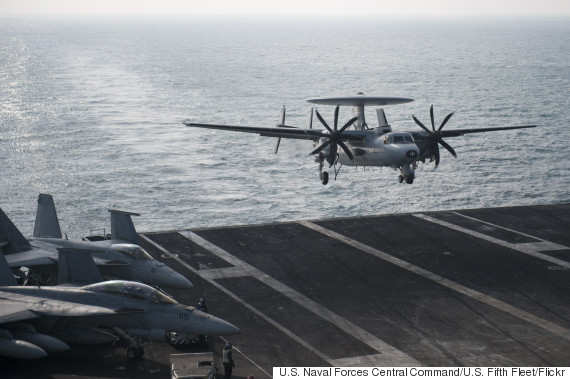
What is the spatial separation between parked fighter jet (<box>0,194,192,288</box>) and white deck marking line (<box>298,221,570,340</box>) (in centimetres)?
1661

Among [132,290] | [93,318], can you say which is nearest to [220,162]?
[132,290]

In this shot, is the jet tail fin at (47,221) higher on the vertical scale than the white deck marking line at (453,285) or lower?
higher

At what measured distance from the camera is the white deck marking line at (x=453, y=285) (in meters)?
40.8

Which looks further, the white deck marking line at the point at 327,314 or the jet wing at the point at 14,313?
the white deck marking line at the point at 327,314

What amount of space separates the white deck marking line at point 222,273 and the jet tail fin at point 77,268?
36.3 feet

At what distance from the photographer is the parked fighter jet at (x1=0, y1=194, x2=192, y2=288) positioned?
136 feet

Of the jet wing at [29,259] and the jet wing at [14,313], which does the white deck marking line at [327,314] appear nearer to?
the jet wing at [29,259]

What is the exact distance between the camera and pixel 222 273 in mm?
49781

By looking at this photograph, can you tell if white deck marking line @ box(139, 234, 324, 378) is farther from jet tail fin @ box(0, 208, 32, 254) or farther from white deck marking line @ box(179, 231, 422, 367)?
jet tail fin @ box(0, 208, 32, 254)

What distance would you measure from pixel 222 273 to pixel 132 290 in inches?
556

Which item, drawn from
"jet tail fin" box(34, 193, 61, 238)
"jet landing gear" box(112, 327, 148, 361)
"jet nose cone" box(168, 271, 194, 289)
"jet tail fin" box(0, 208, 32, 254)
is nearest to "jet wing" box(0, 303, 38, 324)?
"jet landing gear" box(112, 327, 148, 361)

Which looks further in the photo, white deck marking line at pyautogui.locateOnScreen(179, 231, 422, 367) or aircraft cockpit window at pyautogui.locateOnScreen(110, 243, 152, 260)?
aircraft cockpit window at pyautogui.locateOnScreen(110, 243, 152, 260)

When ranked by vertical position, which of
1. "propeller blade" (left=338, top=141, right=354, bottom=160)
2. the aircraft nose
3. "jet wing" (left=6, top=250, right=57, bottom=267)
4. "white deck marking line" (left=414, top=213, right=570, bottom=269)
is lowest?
"white deck marking line" (left=414, top=213, right=570, bottom=269)

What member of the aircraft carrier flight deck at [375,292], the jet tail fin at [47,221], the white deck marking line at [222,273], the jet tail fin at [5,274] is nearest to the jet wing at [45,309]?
the jet tail fin at [5,274]
